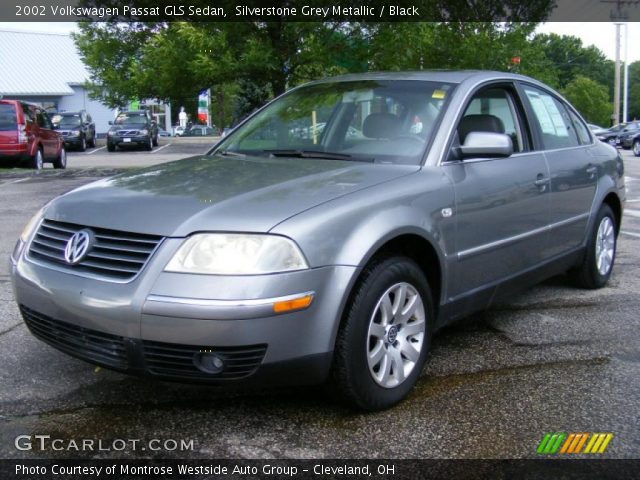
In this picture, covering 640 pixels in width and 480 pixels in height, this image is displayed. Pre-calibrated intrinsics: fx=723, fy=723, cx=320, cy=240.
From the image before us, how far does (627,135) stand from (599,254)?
34.1 metres

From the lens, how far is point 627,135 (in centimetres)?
3638

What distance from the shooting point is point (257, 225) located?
2865 millimetres

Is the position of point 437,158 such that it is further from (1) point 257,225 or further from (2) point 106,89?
(2) point 106,89

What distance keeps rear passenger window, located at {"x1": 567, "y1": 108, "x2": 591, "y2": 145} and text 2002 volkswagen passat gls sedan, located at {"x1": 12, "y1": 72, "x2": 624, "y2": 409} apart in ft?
2.84

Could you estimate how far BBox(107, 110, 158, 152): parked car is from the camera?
29578mm

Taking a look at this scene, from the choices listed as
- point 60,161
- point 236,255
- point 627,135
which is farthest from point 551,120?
point 627,135

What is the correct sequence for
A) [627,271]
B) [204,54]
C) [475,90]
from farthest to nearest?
[204,54] < [627,271] < [475,90]

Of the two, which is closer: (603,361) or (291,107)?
(603,361)

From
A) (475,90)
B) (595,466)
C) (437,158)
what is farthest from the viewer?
(475,90)

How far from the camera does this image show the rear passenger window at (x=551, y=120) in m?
4.76

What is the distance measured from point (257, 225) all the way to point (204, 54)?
10311 millimetres

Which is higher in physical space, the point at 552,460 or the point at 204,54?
the point at 204,54

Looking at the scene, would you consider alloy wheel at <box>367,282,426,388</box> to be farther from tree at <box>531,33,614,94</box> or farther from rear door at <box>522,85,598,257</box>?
tree at <box>531,33,614,94</box>

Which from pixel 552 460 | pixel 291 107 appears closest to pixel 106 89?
pixel 291 107
